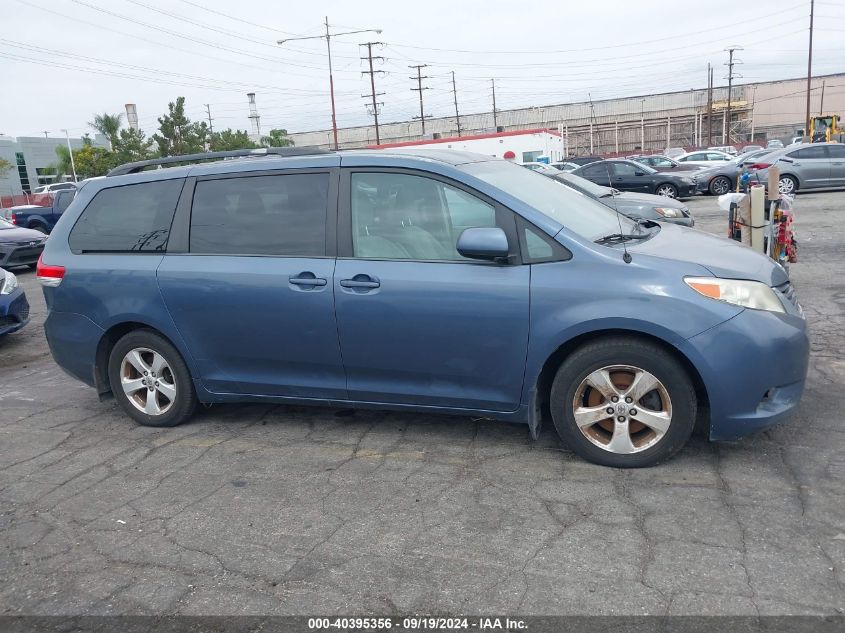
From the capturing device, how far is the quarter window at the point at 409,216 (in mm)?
4328

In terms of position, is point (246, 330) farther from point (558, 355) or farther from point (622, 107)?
point (622, 107)

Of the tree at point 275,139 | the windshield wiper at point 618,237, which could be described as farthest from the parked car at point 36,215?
the tree at point 275,139

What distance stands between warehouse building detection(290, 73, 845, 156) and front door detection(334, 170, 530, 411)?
236ft

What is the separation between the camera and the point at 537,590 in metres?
3.01

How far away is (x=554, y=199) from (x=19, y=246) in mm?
13500

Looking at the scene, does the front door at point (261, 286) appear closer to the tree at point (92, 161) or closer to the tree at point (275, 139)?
the tree at point (92, 161)

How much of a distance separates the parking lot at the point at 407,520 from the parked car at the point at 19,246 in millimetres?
10929

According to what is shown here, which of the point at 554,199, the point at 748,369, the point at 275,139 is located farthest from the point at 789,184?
the point at 275,139

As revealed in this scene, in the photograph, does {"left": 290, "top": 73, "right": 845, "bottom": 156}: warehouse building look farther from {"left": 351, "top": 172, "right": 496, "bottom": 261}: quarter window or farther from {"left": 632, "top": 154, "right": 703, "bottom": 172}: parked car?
{"left": 351, "top": 172, "right": 496, "bottom": 261}: quarter window

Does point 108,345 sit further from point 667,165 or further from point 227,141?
point 227,141

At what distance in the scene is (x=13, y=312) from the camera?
27.0 feet

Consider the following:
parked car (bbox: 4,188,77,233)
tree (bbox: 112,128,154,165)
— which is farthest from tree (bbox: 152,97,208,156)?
parked car (bbox: 4,188,77,233)

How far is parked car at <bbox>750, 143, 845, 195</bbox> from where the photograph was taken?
20766 mm

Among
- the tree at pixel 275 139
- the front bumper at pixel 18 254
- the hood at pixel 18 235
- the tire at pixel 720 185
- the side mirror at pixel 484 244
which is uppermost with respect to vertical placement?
the tree at pixel 275 139
